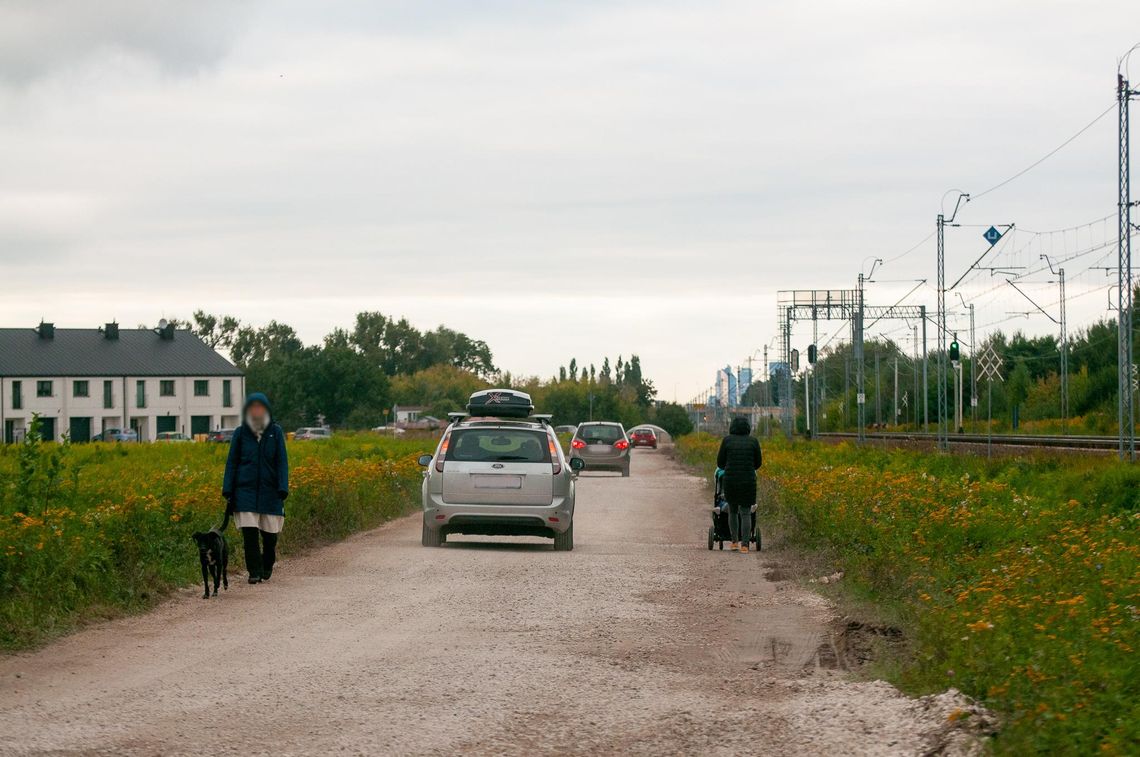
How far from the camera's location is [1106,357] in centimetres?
7562

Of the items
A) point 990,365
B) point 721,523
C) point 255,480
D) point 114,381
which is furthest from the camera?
point 114,381

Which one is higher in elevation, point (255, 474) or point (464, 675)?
point (255, 474)

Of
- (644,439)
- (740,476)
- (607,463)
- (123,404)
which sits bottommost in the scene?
(607,463)

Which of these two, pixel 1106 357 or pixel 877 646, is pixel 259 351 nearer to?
pixel 1106 357

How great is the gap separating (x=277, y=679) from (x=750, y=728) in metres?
2.77

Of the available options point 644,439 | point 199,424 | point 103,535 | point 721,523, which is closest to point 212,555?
point 103,535

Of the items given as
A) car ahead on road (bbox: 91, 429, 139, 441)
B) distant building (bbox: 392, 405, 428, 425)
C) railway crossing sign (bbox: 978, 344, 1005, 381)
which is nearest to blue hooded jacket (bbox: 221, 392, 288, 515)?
railway crossing sign (bbox: 978, 344, 1005, 381)

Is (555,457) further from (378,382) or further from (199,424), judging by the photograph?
(378,382)

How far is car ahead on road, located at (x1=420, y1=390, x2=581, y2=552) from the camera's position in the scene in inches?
676

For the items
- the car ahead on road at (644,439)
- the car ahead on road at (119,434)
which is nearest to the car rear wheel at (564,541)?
the car ahead on road at (644,439)

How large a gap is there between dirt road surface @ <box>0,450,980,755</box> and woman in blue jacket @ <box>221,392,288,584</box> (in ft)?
1.87

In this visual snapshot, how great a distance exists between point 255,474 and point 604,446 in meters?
30.1

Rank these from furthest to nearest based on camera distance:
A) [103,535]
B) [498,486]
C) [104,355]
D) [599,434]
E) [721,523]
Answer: [104,355] < [599,434] < [721,523] < [498,486] < [103,535]

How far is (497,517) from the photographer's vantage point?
1716cm
